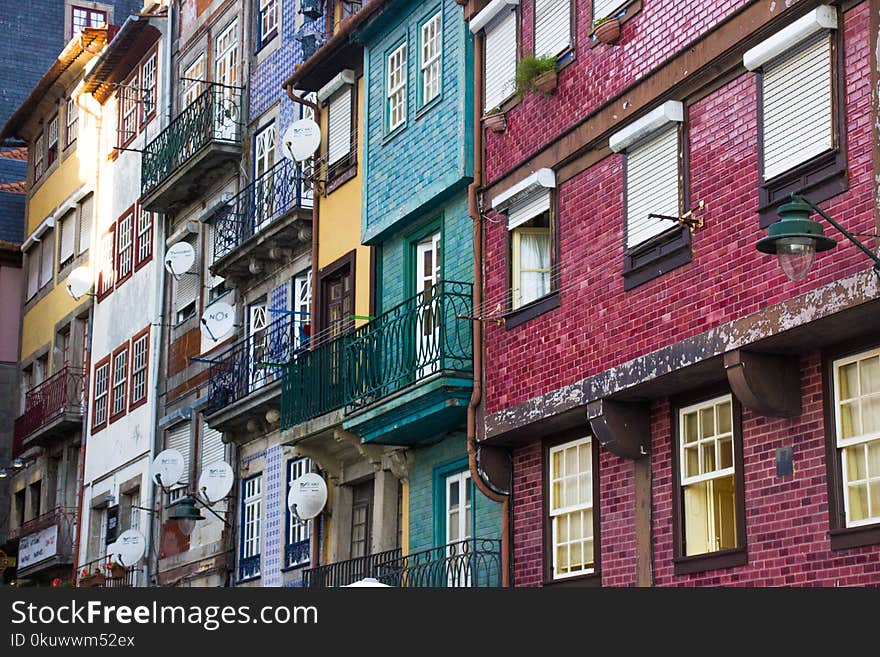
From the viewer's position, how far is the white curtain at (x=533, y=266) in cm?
2036

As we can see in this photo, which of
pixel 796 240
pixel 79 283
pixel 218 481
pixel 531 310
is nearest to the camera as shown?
pixel 796 240

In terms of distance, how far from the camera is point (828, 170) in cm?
1562

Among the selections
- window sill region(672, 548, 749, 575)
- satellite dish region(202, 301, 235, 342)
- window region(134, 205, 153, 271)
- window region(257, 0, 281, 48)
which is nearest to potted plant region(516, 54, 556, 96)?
window sill region(672, 548, 749, 575)

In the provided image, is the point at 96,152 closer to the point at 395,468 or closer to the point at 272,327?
the point at 272,327

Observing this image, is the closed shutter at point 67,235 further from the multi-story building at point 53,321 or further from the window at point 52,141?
the window at point 52,141

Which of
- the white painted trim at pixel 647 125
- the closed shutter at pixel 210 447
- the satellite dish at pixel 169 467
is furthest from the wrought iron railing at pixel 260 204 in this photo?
the white painted trim at pixel 647 125

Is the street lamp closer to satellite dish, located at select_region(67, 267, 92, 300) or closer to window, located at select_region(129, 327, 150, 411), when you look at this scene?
window, located at select_region(129, 327, 150, 411)

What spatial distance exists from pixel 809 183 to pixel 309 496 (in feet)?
37.4

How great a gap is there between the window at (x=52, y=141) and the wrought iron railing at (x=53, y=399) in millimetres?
5845

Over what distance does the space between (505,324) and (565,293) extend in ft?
4.55

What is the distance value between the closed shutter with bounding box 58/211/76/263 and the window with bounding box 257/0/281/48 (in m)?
11.0

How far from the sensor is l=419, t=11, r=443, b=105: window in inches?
925

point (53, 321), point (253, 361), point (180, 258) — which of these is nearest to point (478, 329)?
point (253, 361)

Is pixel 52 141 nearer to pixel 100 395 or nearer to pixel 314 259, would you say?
pixel 100 395
